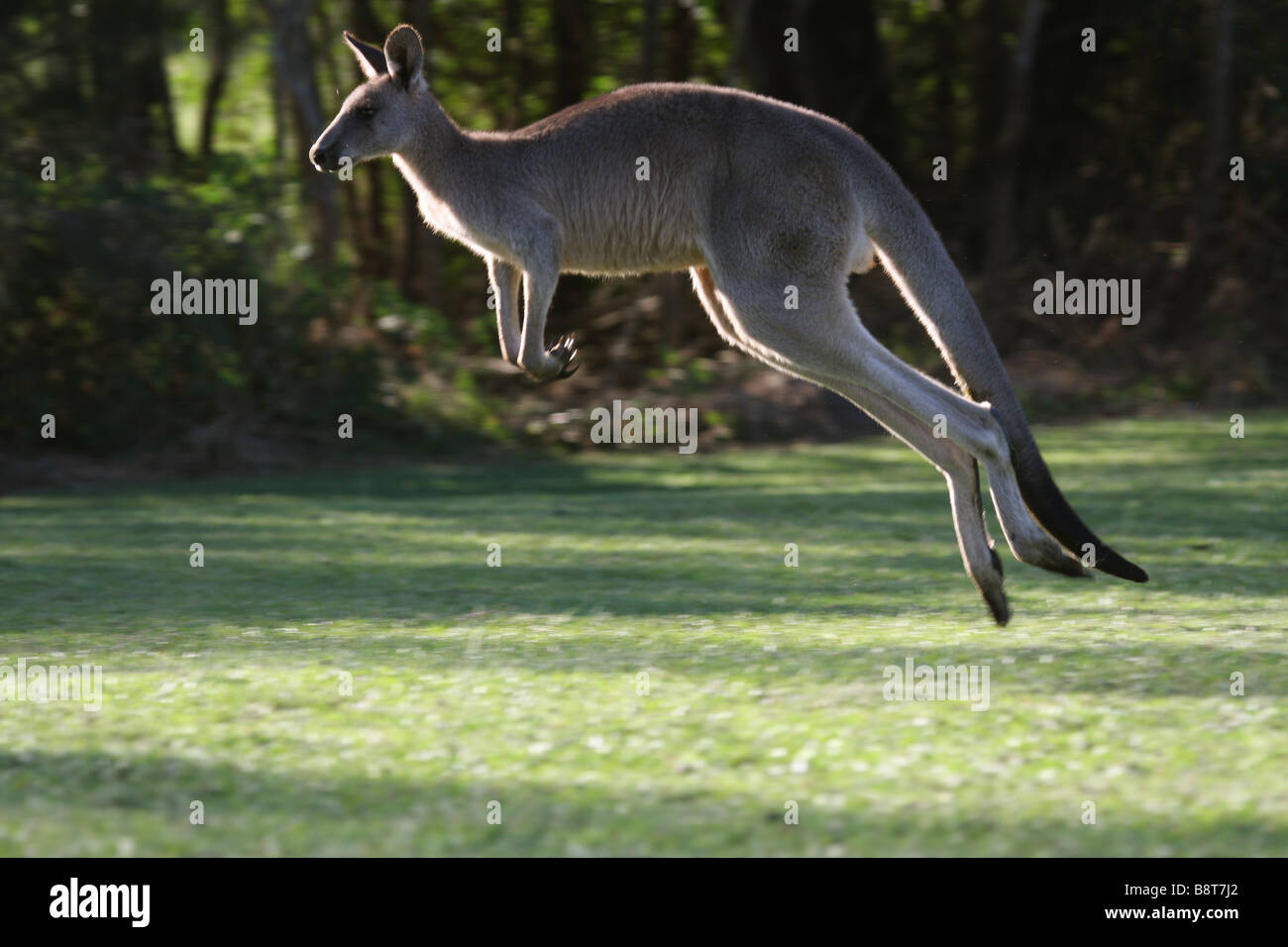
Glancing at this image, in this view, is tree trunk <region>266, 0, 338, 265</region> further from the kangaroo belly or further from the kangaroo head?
the kangaroo belly

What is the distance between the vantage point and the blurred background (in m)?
11.7

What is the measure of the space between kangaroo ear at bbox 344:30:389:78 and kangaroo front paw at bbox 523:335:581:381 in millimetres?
1157

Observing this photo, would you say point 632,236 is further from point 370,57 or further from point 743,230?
point 370,57

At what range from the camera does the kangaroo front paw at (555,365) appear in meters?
5.42

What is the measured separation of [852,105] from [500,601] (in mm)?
9743

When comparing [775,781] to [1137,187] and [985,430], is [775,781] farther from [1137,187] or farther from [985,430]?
[1137,187]

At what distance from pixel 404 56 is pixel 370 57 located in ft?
0.86

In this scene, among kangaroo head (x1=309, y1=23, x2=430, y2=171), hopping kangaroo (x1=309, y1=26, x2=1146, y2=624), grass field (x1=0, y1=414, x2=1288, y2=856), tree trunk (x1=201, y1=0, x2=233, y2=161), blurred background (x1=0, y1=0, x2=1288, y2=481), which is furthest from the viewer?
tree trunk (x1=201, y1=0, x2=233, y2=161)

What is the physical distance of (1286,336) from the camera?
48.4 feet

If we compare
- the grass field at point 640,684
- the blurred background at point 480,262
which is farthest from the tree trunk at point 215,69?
the grass field at point 640,684

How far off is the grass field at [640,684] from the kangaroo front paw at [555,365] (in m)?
0.88

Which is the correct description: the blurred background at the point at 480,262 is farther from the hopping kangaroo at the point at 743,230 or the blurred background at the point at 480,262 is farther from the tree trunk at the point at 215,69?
the hopping kangaroo at the point at 743,230

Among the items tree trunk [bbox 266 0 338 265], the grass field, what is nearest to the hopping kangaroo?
the grass field

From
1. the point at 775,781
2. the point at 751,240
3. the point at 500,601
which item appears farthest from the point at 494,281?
the point at 775,781
